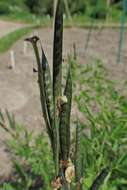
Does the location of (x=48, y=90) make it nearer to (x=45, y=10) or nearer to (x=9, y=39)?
(x=9, y=39)

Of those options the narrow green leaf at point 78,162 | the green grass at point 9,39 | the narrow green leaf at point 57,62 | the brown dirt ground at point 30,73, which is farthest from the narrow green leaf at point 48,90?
the green grass at point 9,39

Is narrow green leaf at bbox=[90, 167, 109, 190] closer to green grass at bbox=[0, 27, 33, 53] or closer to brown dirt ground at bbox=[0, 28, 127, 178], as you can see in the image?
brown dirt ground at bbox=[0, 28, 127, 178]

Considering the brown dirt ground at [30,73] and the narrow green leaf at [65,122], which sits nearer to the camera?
the narrow green leaf at [65,122]

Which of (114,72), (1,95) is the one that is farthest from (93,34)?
(1,95)

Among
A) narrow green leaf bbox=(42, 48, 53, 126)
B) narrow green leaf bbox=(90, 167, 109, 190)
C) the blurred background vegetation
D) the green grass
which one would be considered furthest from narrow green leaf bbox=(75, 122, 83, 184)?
the blurred background vegetation

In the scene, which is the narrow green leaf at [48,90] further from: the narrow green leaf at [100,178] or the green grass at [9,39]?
the green grass at [9,39]

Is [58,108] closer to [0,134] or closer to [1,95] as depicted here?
[0,134]

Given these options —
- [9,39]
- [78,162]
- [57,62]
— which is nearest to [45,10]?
[9,39]
